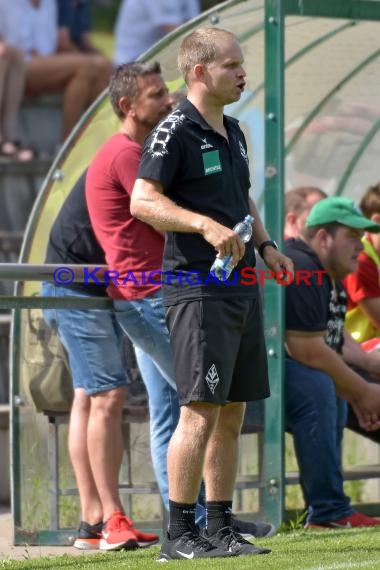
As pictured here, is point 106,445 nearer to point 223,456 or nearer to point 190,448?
point 223,456

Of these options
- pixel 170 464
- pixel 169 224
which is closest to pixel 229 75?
pixel 169 224

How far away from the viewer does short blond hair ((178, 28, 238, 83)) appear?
20.1 feet

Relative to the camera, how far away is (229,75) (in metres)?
6.10

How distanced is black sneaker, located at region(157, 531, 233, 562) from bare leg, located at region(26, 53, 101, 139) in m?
6.98

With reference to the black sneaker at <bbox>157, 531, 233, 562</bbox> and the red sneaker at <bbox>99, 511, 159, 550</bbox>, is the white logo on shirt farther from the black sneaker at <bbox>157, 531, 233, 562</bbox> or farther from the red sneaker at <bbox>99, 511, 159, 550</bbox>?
the red sneaker at <bbox>99, 511, 159, 550</bbox>

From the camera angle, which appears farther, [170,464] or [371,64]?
[371,64]

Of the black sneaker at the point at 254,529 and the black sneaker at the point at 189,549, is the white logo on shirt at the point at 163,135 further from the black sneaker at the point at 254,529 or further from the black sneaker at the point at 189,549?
the black sneaker at the point at 254,529

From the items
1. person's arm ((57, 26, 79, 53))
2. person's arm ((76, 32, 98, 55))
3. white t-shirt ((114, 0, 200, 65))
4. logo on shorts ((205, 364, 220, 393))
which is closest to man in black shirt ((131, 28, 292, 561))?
logo on shorts ((205, 364, 220, 393))

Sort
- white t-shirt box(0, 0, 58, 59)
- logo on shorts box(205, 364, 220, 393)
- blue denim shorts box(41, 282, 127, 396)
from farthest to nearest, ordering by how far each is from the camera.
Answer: white t-shirt box(0, 0, 58, 59) < blue denim shorts box(41, 282, 127, 396) < logo on shorts box(205, 364, 220, 393)

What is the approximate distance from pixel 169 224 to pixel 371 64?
329cm

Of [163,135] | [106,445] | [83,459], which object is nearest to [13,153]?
[83,459]

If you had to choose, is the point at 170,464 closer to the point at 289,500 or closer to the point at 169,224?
the point at 169,224

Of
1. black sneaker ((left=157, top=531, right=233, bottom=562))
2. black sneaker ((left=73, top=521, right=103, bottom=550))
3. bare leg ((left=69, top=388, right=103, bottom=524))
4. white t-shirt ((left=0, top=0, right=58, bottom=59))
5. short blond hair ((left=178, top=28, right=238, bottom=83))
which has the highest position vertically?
white t-shirt ((left=0, top=0, right=58, bottom=59))

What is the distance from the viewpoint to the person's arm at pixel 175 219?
18.8ft
